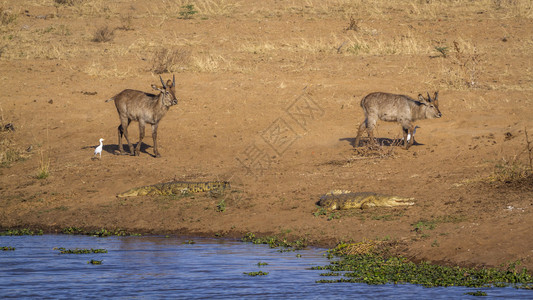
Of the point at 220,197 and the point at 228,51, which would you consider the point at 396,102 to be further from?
the point at 228,51

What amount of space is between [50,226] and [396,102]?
776 centimetres

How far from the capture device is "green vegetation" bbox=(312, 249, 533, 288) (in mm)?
8094

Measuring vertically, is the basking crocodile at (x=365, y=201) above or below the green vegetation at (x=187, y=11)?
below

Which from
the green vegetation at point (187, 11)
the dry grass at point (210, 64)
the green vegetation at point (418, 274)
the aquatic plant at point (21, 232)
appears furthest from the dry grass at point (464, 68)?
the aquatic plant at point (21, 232)

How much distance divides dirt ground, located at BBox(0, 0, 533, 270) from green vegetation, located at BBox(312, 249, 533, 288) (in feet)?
1.08

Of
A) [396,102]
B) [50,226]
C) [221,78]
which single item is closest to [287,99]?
[221,78]

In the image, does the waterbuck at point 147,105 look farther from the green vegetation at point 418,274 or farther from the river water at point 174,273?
the green vegetation at point 418,274

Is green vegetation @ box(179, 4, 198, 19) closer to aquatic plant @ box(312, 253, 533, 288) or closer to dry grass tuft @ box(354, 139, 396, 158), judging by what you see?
dry grass tuft @ box(354, 139, 396, 158)

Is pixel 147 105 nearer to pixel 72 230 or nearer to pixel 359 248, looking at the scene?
pixel 72 230

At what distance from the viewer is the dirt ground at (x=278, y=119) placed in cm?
1148

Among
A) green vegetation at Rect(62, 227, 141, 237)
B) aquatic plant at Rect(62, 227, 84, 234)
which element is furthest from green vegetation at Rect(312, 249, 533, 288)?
aquatic plant at Rect(62, 227, 84, 234)

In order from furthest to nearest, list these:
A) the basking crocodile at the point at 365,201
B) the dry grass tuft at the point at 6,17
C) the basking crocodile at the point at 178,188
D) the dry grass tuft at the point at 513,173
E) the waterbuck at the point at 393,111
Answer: the dry grass tuft at the point at 6,17 < the waterbuck at the point at 393,111 < the basking crocodile at the point at 178,188 < the dry grass tuft at the point at 513,173 < the basking crocodile at the point at 365,201

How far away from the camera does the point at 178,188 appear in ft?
43.7

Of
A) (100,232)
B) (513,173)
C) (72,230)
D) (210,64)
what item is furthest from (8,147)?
(513,173)
